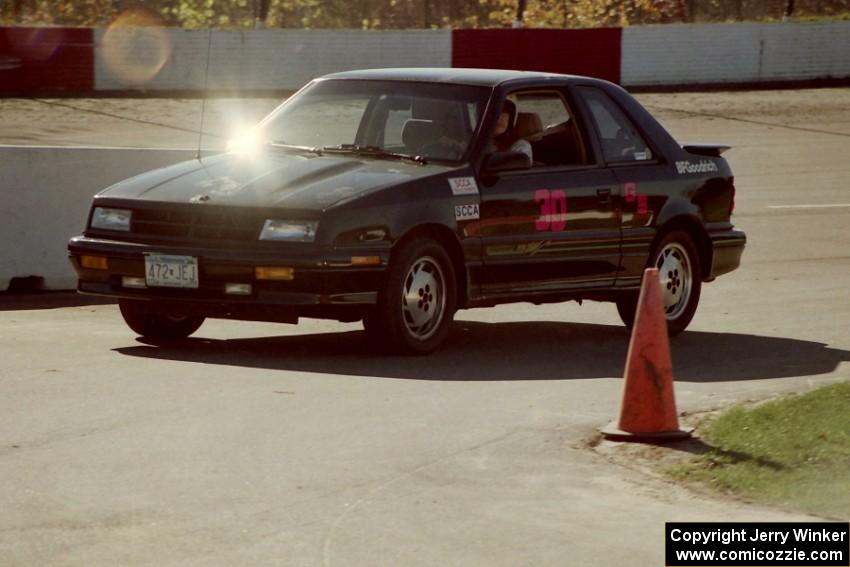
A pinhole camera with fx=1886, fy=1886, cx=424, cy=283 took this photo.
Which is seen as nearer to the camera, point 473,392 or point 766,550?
point 766,550

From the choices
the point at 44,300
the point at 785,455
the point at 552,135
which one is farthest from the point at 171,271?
the point at 785,455

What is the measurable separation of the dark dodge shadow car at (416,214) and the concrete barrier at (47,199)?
2612 millimetres

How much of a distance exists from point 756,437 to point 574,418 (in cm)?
89

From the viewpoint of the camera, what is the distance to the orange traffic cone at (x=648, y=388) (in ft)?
25.3

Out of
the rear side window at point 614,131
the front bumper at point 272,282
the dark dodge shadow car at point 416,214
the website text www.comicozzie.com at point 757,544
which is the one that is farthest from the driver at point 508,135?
the website text www.comicozzie.com at point 757,544

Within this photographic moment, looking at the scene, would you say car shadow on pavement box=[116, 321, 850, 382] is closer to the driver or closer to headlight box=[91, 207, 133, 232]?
headlight box=[91, 207, 133, 232]

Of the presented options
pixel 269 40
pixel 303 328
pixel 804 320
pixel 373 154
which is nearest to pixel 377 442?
pixel 373 154

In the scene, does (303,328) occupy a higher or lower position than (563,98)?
lower

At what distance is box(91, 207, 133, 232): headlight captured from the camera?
9.86 m

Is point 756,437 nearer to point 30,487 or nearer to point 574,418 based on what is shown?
point 574,418

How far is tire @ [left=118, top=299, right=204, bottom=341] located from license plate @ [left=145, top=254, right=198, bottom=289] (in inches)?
17.5

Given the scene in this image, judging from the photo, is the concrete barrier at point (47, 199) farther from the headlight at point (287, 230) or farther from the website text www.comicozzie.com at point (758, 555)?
the website text www.comicozzie.com at point (758, 555)

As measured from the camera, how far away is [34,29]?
96.2 ft

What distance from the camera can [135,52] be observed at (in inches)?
1220
